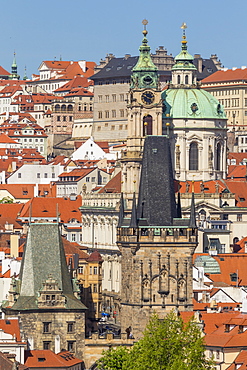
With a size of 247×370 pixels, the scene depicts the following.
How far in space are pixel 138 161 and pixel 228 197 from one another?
1073 centimetres

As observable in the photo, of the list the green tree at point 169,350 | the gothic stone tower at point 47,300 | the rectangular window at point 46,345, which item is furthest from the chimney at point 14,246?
the green tree at point 169,350

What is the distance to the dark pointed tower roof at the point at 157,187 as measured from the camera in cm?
12300

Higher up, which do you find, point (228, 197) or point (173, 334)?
point (228, 197)

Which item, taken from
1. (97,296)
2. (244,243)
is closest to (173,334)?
(97,296)

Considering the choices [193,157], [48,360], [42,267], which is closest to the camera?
[48,360]

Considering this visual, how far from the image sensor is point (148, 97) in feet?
625

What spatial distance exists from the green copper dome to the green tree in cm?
8694

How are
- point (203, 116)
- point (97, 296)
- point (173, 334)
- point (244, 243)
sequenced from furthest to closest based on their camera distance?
1. point (203, 116)
2. point (244, 243)
3. point (97, 296)
4. point (173, 334)

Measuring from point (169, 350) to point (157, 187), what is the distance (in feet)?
69.2

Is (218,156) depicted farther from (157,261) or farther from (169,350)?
(169,350)

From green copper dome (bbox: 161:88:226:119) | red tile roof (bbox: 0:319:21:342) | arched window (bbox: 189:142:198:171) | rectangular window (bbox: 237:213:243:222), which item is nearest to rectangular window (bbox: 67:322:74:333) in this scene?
red tile roof (bbox: 0:319:21:342)

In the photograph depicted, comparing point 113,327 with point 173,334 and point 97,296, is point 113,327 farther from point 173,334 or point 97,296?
point 173,334

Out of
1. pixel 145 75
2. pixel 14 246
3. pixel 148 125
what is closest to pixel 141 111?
pixel 148 125

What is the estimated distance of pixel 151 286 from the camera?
122000 millimetres
